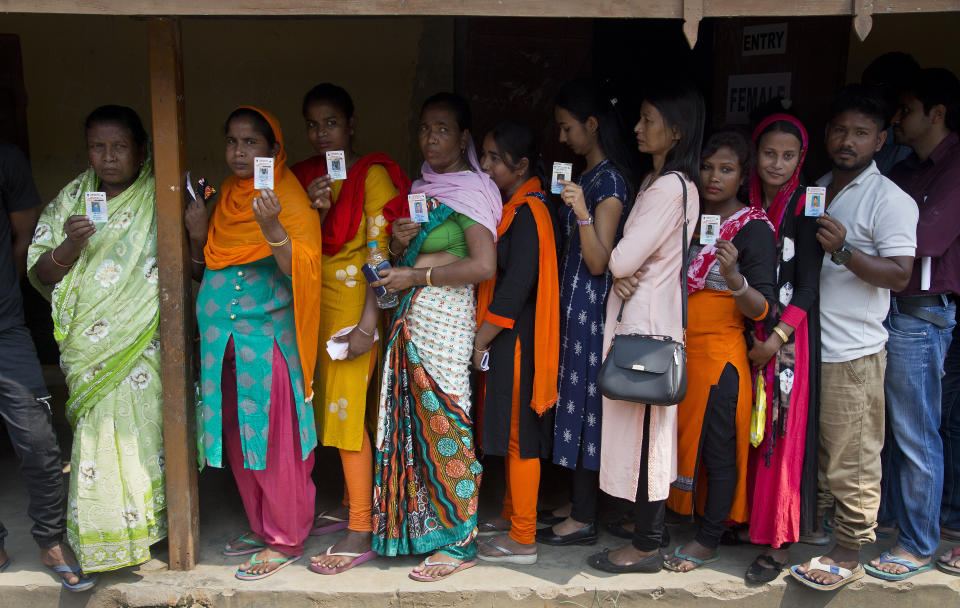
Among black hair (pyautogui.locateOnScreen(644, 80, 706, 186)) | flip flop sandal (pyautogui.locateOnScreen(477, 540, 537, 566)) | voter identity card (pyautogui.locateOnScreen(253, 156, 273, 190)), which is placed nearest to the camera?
voter identity card (pyautogui.locateOnScreen(253, 156, 273, 190))

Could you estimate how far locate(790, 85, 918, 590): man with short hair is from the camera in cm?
328

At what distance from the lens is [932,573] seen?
351 cm

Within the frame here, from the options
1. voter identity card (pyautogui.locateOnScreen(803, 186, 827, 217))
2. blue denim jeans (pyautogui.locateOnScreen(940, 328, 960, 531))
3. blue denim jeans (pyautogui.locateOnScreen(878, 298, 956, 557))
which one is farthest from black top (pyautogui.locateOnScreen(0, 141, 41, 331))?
blue denim jeans (pyautogui.locateOnScreen(940, 328, 960, 531))

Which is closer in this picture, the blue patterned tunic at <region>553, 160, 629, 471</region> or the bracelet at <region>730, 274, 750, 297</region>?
the bracelet at <region>730, 274, 750, 297</region>

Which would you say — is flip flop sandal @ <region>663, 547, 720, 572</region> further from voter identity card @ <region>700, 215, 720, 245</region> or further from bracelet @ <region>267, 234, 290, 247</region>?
bracelet @ <region>267, 234, 290, 247</region>

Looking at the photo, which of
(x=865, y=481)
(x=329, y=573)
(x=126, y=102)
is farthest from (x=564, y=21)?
(x=329, y=573)

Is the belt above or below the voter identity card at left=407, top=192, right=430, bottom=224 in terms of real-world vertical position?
below

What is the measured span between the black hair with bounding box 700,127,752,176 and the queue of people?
0.4 inches

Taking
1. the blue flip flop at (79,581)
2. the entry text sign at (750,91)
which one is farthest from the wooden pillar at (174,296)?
the entry text sign at (750,91)

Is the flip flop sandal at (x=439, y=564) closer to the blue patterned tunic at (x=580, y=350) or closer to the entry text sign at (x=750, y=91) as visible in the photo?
the blue patterned tunic at (x=580, y=350)

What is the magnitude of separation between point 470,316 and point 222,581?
153cm

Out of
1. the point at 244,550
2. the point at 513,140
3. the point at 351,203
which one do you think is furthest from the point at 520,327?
the point at 244,550

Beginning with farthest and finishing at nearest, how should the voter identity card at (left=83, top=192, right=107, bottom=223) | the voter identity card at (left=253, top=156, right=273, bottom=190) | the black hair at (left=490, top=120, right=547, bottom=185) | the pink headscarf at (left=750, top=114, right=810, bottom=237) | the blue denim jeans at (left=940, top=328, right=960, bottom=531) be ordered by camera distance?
the blue denim jeans at (left=940, top=328, right=960, bottom=531), the black hair at (left=490, top=120, right=547, bottom=185), the pink headscarf at (left=750, top=114, right=810, bottom=237), the voter identity card at (left=83, top=192, right=107, bottom=223), the voter identity card at (left=253, top=156, right=273, bottom=190)

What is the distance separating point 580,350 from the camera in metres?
3.48
